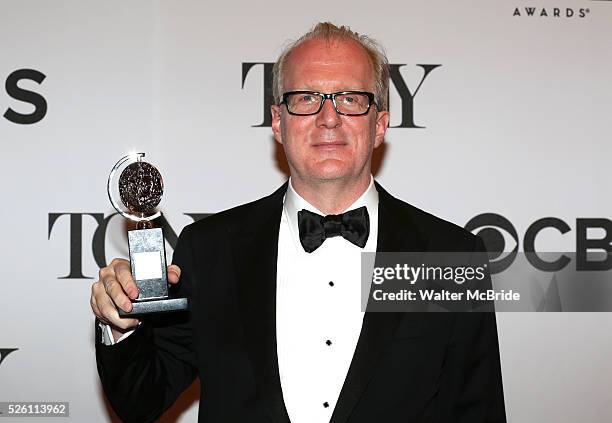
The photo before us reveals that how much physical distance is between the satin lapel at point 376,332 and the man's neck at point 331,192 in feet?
0.30

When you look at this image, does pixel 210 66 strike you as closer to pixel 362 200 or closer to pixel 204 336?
pixel 362 200

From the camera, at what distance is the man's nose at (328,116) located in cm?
189

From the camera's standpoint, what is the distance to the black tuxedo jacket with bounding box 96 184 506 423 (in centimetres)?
178

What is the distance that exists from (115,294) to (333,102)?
75 cm

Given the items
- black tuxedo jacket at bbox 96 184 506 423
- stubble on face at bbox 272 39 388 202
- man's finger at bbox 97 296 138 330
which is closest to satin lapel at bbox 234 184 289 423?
black tuxedo jacket at bbox 96 184 506 423

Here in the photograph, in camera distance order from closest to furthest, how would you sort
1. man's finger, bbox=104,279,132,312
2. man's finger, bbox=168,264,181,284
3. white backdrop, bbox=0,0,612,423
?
man's finger, bbox=104,279,132,312, man's finger, bbox=168,264,181,284, white backdrop, bbox=0,0,612,423

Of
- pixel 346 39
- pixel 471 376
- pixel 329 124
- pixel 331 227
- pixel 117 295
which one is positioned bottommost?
pixel 471 376

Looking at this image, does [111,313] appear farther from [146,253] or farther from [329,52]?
[329,52]

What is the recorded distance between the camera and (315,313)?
6.35 ft

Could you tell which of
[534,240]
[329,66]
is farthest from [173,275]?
[534,240]

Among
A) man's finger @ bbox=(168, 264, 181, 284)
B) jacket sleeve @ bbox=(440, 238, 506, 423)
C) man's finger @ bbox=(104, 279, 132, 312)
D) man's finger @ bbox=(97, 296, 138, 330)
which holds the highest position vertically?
man's finger @ bbox=(168, 264, 181, 284)

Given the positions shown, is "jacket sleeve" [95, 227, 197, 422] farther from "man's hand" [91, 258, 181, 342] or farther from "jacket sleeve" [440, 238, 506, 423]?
"jacket sleeve" [440, 238, 506, 423]

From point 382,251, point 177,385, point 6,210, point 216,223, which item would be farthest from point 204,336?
point 6,210

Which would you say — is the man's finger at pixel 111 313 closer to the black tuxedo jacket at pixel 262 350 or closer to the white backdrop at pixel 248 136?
the black tuxedo jacket at pixel 262 350
